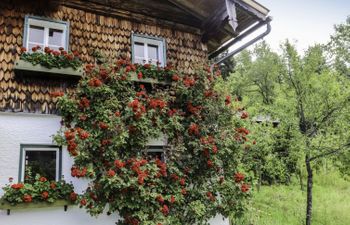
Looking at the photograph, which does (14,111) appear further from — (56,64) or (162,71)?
(162,71)

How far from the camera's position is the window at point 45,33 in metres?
5.99

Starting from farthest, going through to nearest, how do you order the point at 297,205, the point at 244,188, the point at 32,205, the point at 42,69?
the point at 297,205
the point at 244,188
the point at 42,69
the point at 32,205

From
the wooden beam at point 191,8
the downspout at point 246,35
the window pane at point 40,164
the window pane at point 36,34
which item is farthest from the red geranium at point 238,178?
the window pane at point 36,34

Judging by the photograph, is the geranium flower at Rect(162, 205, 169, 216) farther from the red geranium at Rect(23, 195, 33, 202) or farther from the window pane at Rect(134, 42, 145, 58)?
the window pane at Rect(134, 42, 145, 58)

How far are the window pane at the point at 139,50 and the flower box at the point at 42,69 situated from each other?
174 centimetres

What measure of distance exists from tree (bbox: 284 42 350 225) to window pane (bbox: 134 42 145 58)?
569 centimetres

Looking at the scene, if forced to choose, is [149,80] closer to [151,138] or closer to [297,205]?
[151,138]

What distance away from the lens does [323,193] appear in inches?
583

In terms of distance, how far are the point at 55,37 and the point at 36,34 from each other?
39 cm

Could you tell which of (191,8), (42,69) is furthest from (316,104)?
(42,69)

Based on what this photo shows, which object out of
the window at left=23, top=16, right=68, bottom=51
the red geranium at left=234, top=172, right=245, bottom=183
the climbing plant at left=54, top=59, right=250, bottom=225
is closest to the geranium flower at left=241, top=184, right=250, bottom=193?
the climbing plant at left=54, top=59, right=250, bottom=225

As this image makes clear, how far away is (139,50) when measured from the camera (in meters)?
7.26

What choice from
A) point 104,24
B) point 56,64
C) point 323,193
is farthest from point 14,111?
point 323,193

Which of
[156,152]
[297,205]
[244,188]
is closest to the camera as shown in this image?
[244,188]
